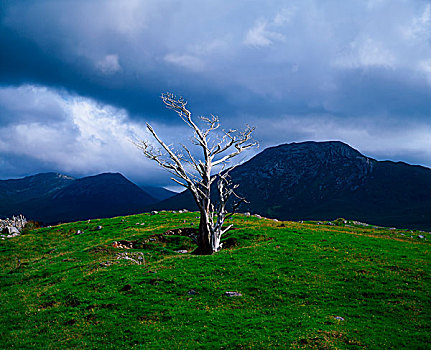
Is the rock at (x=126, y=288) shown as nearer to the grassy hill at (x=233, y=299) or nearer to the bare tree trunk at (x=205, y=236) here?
the grassy hill at (x=233, y=299)

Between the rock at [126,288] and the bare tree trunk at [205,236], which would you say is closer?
the rock at [126,288]

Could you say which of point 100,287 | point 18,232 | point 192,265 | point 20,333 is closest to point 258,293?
point 192,265

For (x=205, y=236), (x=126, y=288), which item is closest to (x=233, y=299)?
(x=126, y=288)

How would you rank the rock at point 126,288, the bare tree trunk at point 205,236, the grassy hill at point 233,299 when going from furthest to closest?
the bare tree trunk at point 205,236
the rock at point 126,288
the grassy hill at point 233,299

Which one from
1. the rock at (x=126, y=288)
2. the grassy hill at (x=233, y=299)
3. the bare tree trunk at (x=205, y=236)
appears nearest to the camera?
the grassy hill at (x=233, y=299)

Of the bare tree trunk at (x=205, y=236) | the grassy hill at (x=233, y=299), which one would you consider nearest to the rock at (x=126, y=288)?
the grassy hill at (x=233, y=299)

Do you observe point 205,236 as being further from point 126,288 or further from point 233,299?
point 233,299

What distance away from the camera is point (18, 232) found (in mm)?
55500

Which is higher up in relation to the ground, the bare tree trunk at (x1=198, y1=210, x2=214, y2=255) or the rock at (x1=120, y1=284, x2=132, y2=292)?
the bare tree trunk at (x1=198, y1=210, x2=214, y2=255)

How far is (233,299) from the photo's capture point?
60.5ft

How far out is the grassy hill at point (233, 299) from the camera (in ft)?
47.0

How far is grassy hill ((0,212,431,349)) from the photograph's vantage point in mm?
14333

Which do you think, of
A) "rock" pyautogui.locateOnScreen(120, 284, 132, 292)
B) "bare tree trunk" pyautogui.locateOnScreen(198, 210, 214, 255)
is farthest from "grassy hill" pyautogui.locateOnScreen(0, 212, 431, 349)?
"bare tree trunk" pyautogui.locateOnScreen(198, 210, 214, 255)

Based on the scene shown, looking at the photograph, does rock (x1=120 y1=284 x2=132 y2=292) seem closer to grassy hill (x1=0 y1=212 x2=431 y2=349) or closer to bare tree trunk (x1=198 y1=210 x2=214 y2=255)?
grassy hill (x1=0 y1=212 x2=431 y2=349)
